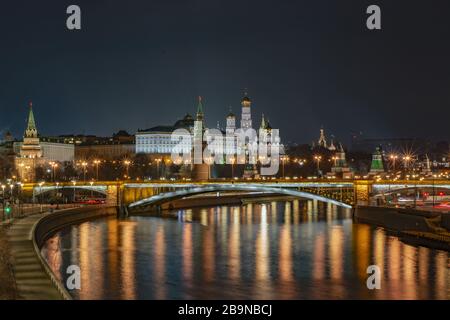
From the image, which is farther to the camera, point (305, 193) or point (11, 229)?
point (305, 193)

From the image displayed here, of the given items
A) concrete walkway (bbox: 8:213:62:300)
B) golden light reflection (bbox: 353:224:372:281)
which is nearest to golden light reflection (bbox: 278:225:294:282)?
golden light reflection (bbox: 353:224:372:281)

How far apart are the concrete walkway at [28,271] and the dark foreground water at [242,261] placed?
3.58ft

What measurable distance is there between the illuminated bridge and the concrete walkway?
17620 millimetres

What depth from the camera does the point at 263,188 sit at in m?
45.5

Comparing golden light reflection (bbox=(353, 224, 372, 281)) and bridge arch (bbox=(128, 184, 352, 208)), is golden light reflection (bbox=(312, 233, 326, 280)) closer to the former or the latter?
golden light reflection (bbox=(353, 224, 372, 281))

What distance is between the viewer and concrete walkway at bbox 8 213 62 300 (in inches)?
719

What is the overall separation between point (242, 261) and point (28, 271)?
9.49 m

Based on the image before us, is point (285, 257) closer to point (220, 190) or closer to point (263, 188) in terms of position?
point (263, 188)

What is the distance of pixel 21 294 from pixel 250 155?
295 ft

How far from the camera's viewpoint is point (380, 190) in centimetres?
4516

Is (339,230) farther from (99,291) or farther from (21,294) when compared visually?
(21,294)
